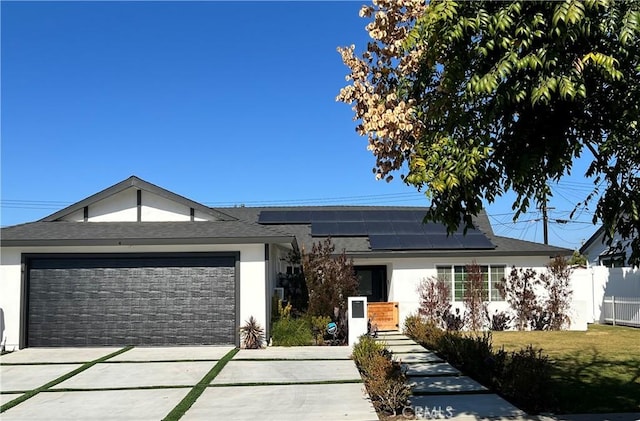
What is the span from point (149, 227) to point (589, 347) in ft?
39.7

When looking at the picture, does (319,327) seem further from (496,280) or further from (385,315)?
(496,280)

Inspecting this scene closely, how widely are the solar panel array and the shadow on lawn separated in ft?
20.8

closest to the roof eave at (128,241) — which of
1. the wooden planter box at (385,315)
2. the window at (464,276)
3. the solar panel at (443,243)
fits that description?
the wooden planter box at (385,315)

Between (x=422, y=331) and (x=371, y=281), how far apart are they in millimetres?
5769

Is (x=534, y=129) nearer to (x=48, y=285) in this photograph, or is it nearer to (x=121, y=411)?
(x=121, y=411)

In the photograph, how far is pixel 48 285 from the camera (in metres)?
14.6

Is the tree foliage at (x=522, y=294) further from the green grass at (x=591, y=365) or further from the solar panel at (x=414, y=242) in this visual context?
the solar panel at (x=414, y=242)

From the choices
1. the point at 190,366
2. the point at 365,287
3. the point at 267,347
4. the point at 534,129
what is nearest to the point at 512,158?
the point at 534,129

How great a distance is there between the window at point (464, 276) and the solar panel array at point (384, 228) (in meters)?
0.72

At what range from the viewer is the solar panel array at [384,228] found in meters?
19.1

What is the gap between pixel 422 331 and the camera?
1532cm

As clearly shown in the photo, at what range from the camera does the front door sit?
68.4ft

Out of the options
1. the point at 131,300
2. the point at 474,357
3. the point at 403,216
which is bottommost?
the point at 474,357

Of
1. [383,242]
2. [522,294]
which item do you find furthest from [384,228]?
[522,294]
